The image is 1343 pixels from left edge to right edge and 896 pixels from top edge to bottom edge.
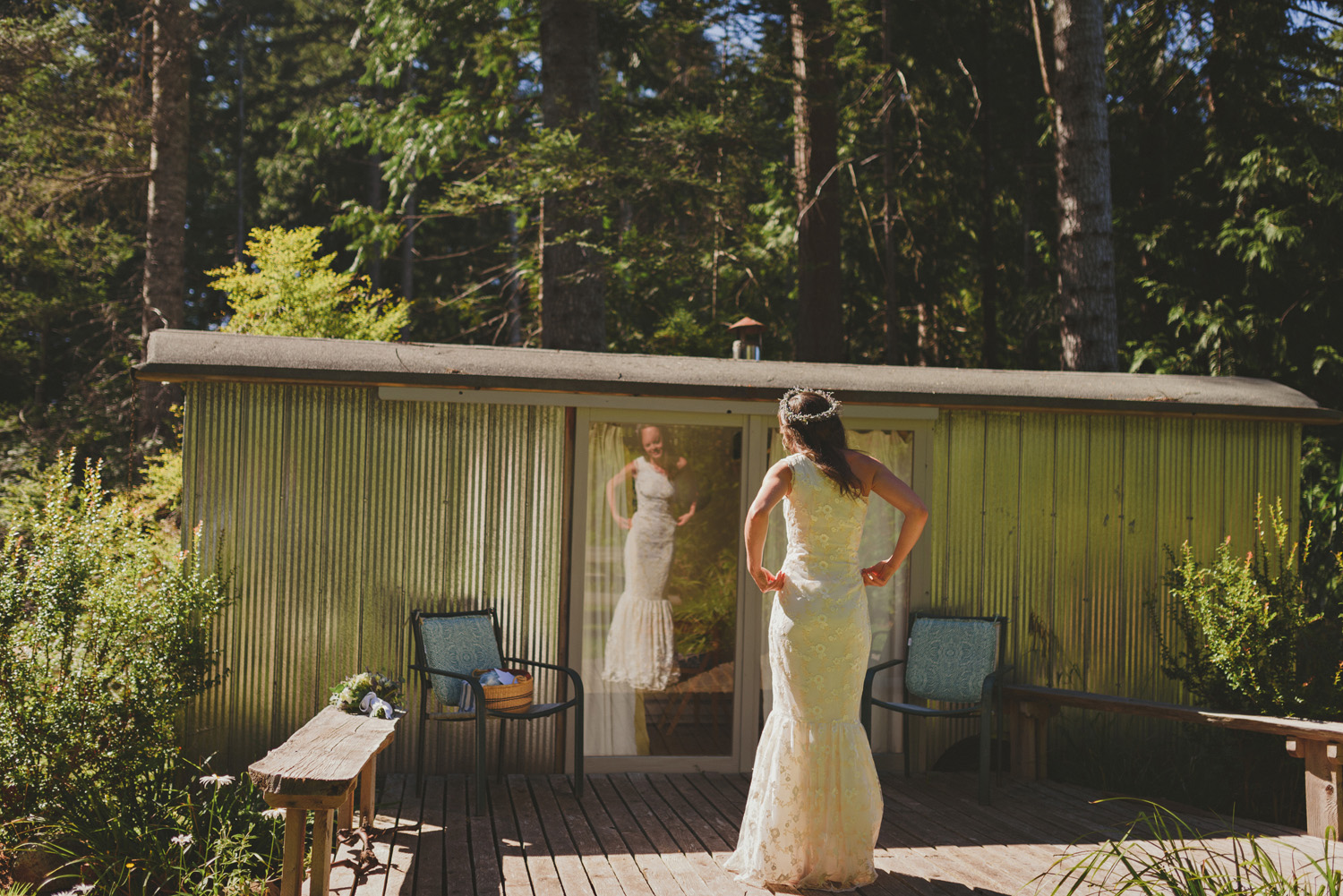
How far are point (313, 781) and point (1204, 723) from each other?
441 cm

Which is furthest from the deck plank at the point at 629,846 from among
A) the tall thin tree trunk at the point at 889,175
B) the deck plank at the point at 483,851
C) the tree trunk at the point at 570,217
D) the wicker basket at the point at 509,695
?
the tall thin tree trunk at the point at 889,175

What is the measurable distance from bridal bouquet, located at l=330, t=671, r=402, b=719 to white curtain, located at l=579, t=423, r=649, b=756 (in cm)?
125

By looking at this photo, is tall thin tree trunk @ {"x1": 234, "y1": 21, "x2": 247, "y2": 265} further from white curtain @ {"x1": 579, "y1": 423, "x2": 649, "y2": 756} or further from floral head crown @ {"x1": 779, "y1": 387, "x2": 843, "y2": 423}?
floral head crown @ {"x1": 779, "y1": 387, "x2": 843, "y2": 423}

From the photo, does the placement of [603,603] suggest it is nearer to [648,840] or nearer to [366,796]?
[648,840]

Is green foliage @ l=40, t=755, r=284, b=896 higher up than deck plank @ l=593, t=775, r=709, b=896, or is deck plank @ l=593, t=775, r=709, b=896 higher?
green foliage @ l=40, t=755, r=284, b=896

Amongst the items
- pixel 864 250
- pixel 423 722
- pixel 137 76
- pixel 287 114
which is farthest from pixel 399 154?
pixel 287 114

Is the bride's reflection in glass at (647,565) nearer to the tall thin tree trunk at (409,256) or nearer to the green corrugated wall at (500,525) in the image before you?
the green corrugated wall at (500,525)

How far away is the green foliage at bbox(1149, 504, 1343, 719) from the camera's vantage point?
5.49m

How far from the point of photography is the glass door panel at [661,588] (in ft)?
18.7

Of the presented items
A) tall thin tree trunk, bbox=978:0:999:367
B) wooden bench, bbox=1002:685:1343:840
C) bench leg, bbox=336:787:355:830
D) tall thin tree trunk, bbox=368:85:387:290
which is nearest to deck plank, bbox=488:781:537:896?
bench leg, bbox=336:787:355:830

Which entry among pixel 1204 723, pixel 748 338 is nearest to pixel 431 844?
pixel 748 338

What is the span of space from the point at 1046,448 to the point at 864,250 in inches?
313

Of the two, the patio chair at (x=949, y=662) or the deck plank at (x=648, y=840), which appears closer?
the deck plank at (x=648, y=840)

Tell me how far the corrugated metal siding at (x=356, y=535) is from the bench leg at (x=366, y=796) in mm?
912
